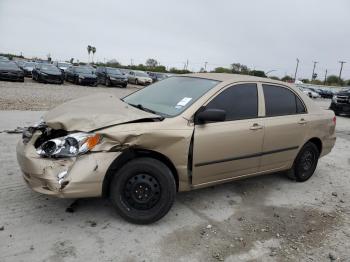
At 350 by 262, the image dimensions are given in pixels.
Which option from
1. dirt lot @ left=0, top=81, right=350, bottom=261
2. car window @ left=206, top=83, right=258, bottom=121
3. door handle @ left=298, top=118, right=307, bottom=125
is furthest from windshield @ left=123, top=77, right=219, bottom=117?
door handle @ left=298, top=118, right=307, bottom=125

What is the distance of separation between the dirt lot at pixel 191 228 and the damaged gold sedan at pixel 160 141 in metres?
0.32

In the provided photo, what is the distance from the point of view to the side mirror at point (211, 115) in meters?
4.05

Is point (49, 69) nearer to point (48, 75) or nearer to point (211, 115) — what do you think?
point (48, 75)

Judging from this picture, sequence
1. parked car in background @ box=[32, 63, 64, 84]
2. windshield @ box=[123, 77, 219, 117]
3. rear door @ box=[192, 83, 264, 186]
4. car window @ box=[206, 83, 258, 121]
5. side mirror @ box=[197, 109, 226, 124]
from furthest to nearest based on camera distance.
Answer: parked car in background @ box=[32, 63, 64, 84] < car window @ box=[206, 83, 258, 121] < windshield @ box=[123, 77, 219, 117] < rear door @ box=[192, 83, 264, 186] < side mirror @ box=[197, 109, 226, 124]

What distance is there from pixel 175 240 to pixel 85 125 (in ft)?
4.66

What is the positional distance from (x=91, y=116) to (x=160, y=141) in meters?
0.74

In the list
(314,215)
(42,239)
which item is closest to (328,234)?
(314,215)

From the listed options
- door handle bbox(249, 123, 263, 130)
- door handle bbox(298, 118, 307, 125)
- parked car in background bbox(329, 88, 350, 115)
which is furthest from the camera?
parked car in background bbox(329, 88, 350, 115)

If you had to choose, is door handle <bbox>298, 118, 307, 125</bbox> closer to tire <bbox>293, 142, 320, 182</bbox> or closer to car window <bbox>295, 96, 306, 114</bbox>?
car window <bbox>295, 96, 306, 114</bbox>

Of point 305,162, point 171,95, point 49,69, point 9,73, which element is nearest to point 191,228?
point 171,95

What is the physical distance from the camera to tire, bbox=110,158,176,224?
3.77 m

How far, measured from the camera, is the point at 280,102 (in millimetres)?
5277

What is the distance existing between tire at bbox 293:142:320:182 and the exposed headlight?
10.9 ft

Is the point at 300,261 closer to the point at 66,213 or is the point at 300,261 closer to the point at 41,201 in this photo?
the point at 66,213
